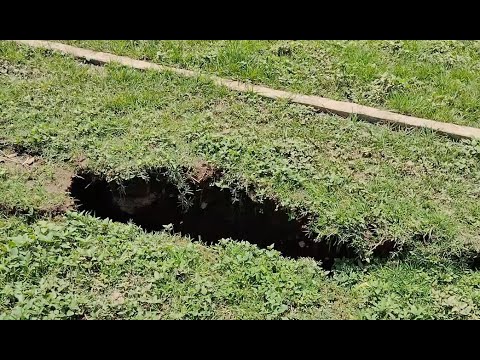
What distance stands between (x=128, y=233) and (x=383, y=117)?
252 cm

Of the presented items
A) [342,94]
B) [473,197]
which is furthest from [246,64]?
[473,197]

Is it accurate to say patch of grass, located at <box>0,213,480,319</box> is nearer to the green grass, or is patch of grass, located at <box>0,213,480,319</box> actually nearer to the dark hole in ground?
the dark hole in ground

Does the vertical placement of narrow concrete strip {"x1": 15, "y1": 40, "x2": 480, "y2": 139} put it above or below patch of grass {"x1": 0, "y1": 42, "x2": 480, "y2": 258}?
above

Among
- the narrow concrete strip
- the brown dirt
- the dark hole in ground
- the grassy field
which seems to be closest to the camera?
the grassy field

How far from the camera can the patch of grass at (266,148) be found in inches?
172

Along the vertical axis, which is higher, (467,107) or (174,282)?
(467,107)

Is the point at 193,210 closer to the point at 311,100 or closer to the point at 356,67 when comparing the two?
the point at 311,100

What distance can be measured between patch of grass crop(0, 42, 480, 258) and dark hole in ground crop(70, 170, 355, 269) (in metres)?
0.12

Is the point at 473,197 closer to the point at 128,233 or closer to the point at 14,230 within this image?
the point at 128,233

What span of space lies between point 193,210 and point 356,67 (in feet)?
7.60

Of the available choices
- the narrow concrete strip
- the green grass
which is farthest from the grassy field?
the green grass

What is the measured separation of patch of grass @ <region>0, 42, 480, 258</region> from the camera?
172 inches

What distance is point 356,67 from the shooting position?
586 centimetres

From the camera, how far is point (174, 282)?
3893mm
